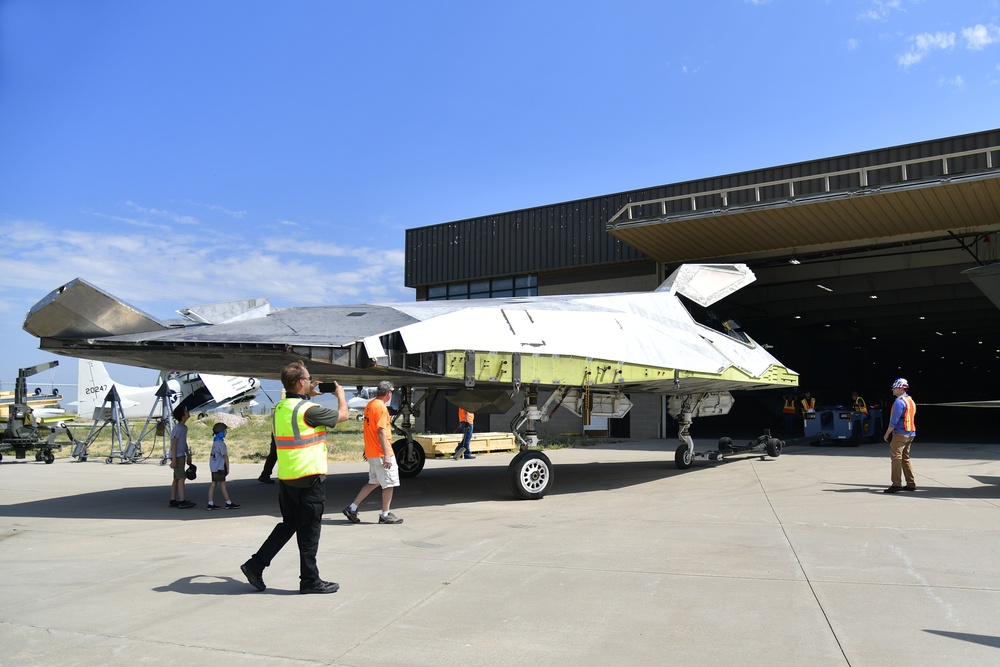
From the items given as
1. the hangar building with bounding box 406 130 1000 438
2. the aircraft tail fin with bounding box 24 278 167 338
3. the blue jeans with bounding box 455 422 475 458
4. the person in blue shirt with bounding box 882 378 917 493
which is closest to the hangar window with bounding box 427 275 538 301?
the hangar building with bounding box 406 130 1000 438

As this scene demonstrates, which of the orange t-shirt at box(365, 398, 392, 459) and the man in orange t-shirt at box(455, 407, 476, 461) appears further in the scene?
the man in orange t-shirt at box(455, 407, 476, 461)

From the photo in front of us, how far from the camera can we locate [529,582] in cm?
555

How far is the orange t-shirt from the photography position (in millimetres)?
8242

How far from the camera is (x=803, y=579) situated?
5551 millimetres

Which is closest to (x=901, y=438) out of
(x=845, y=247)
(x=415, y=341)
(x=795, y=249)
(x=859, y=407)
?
(x=415, y=341)

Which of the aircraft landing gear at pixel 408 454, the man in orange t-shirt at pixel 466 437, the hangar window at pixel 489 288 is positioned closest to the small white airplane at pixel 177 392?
the aircraft landing gear at pixel 408 454

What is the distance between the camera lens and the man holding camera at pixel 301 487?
5.24 meters

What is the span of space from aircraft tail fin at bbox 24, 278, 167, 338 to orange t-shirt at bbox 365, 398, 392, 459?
9.50ft

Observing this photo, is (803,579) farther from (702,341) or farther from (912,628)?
(702,341)

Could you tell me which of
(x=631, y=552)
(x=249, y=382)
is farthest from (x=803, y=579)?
(x=249, y=382)

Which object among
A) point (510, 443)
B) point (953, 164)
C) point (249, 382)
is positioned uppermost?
point (953, 164)

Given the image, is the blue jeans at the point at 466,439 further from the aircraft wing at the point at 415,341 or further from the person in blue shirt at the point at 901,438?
the person in blue shirt at the point at 901,438

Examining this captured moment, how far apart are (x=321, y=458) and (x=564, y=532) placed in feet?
11.1

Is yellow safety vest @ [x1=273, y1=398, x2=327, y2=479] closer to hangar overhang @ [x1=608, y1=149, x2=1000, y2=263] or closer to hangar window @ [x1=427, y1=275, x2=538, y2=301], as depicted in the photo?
hangar overhang @ [x1=608, y1=149, x2=1000, y2=263]
